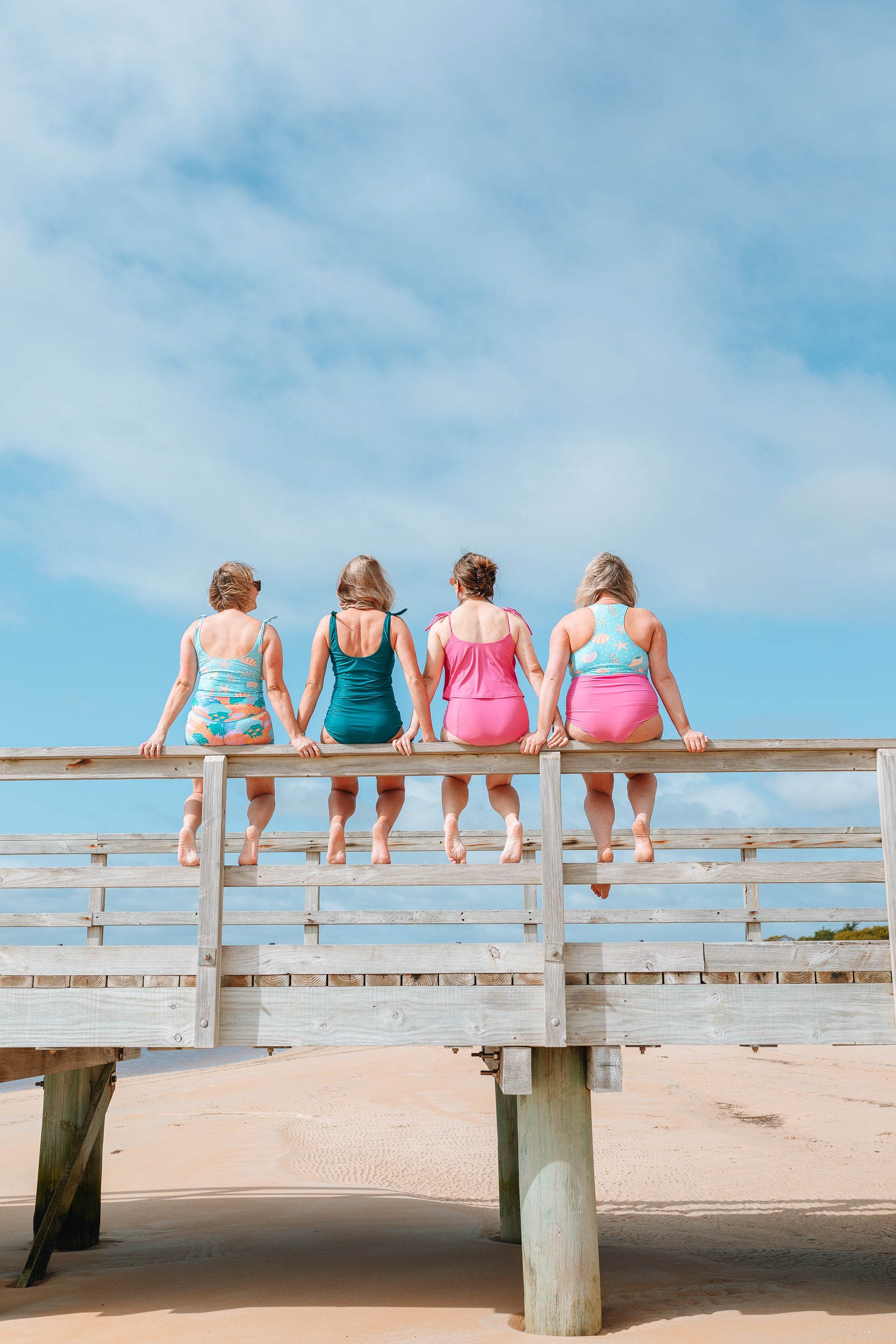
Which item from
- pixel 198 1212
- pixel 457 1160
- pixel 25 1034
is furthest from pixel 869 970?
pixel 457 1160

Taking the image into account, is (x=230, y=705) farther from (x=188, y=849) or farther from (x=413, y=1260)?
(x=413, y=1260)

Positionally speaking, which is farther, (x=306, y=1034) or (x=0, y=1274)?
(x=0, y=1274)

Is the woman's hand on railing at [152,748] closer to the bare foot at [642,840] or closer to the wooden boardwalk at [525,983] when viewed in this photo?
the wooden boardwalk at [525,983]

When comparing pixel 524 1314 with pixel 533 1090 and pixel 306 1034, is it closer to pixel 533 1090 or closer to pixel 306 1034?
pixel 533 1090

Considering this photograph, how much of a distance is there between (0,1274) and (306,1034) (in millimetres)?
4572

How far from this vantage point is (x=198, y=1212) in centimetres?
1104

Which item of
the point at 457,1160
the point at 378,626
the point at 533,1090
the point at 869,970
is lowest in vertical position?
the point at 457,1160

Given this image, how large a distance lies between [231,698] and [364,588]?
0.96 meters

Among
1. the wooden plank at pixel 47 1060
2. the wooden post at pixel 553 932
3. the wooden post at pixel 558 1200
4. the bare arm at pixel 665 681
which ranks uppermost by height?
the bare arm at pixel 665 681

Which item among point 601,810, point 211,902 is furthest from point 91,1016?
point 601,810

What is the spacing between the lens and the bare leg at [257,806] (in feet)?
21.1

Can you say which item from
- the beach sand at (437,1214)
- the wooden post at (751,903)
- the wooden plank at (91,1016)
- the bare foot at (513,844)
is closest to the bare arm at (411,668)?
the bare foot at (513,844)

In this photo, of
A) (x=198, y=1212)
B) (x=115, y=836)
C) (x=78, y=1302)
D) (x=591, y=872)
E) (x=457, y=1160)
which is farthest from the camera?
(x=457, y=1160)

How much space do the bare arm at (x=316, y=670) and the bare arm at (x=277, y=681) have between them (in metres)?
0.08
